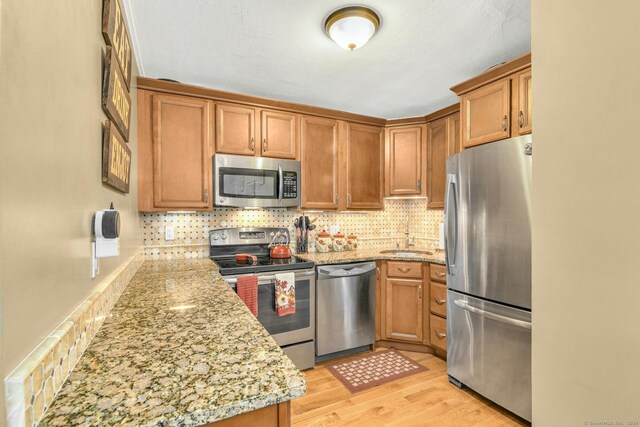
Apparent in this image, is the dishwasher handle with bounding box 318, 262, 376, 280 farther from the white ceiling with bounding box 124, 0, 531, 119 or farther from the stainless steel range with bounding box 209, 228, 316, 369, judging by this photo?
the white ceiling with bounding box 124, 0, 531, 119

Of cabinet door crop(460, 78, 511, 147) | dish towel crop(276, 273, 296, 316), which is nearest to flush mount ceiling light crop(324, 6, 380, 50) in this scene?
cabinet door crop(460, 78, 511, 147)

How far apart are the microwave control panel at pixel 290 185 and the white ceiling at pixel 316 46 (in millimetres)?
772

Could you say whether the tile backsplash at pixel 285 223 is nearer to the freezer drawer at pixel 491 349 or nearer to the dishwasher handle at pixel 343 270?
the dishwasher handle at pixel 343 270

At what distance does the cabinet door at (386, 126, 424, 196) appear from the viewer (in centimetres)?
340

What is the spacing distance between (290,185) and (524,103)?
1.93 meters

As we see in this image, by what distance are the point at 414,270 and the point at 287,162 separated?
63.2 inches

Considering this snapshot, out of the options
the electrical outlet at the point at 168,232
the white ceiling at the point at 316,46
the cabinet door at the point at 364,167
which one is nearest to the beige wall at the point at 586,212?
the white ceiling at the point at 316,46

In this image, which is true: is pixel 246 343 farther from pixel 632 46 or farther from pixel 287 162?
pixel 287 162

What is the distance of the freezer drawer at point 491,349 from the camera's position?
1903 mm

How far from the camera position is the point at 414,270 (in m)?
2.95

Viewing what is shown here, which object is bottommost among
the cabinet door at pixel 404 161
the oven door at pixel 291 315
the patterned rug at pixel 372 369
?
the patterned rug at pixel 372 369

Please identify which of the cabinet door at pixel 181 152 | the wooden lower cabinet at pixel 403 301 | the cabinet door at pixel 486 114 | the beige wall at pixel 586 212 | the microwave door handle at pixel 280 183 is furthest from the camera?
the wooden lower cabinet at pixel 403 301

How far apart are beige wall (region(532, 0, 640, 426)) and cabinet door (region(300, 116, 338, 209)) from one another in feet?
7.09

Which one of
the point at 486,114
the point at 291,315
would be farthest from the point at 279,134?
Result: the point at 486,114
